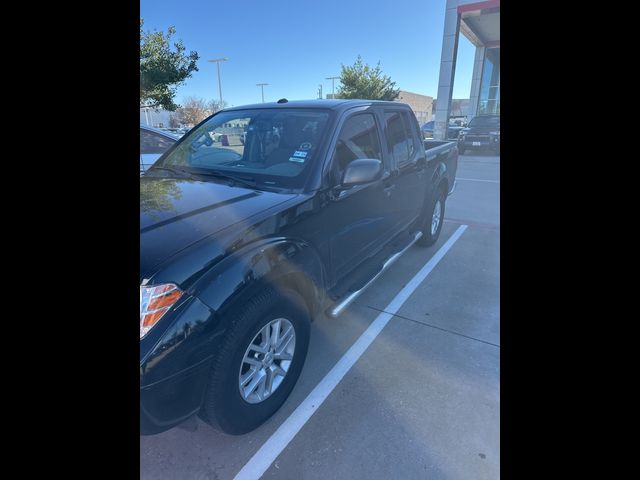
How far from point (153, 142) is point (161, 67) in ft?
22.9

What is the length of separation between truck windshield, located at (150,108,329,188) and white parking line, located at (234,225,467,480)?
1.41m

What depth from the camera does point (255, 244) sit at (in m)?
1.87

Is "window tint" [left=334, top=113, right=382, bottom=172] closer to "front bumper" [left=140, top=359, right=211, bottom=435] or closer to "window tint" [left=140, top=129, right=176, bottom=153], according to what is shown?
"front bumper" [left=140, top=359, right=211, bottom=435]

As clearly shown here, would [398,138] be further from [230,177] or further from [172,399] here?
[172,399]

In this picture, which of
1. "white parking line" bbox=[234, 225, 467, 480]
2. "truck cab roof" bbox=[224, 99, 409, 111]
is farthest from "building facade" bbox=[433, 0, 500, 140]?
"white parking line" bbox=[234, 225, 467, 480]

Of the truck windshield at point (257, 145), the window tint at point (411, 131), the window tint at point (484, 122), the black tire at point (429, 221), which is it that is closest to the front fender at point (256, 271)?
the truck windshield at point (257, 145)

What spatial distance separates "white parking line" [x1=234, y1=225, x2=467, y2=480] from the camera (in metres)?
1.95

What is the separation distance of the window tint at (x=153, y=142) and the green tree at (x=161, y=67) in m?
6.31

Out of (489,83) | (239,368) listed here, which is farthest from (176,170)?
(489,83)
